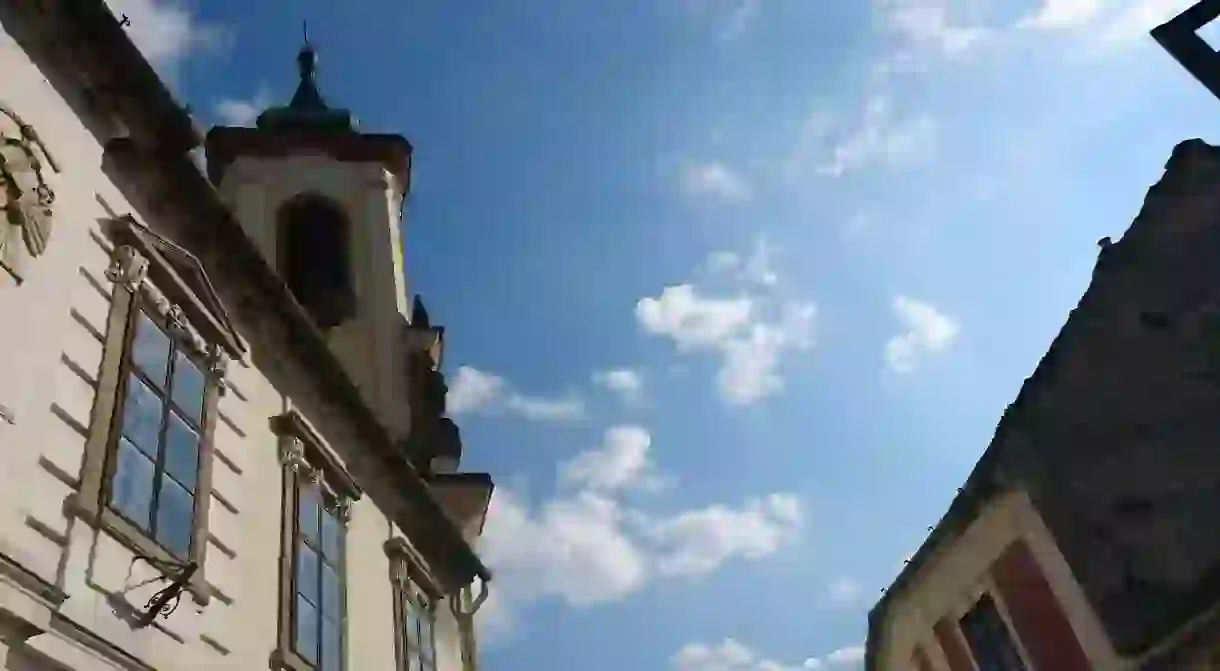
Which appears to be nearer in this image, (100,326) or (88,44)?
(100,326)

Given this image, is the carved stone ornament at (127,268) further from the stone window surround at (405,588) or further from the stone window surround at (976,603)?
the stone window surround at (976,603)

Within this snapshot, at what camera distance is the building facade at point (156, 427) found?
6.43 metres

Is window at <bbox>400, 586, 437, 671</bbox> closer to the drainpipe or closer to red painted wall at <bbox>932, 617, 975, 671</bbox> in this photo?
the drainpipe

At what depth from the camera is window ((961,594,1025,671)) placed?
12727 mm

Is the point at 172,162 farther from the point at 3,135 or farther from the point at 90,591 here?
the point at 90,591

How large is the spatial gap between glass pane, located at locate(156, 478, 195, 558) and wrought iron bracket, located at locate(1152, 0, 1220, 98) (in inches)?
290

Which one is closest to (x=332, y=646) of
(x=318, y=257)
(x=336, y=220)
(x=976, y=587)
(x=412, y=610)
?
(x=412, y=610)

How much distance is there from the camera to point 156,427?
25.3 feet

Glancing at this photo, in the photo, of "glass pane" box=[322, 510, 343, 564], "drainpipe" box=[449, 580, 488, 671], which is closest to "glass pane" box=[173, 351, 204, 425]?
"glass pane" box=[322, 510, 343, 564]

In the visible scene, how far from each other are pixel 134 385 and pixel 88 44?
2.67 meters

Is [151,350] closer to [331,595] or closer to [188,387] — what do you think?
[188,387]

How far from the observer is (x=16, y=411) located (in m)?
6.26

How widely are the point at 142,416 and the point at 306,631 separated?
2.94m

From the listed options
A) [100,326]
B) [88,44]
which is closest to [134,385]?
[100,326]
